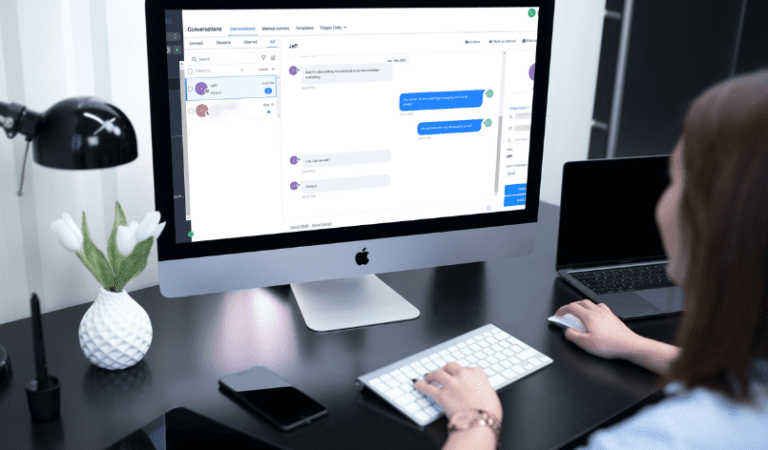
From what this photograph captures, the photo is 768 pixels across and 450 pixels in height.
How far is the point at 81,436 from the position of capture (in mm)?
825

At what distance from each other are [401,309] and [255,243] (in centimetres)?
30

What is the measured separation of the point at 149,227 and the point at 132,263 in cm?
7

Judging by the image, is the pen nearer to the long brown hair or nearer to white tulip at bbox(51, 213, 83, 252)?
white tulip at bbox(51, 213, 83, 252)

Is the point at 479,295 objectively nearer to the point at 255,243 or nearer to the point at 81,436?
the point at 255,243

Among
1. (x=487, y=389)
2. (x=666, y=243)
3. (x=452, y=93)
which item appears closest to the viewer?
(x=666, y=243)

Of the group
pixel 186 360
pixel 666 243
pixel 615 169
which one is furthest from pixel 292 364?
pixel 615 169

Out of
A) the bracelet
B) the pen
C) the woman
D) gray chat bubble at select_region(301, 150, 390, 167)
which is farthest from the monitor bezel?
the woman

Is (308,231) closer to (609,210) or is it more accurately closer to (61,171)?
(61,171)

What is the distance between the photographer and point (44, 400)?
84 centimetres

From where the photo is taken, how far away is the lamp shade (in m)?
0.78

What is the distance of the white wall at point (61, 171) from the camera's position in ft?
3.48

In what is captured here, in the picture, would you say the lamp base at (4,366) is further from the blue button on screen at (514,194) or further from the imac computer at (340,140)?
the blue button on screen at (514,194)

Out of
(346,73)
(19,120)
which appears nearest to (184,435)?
(19,120)

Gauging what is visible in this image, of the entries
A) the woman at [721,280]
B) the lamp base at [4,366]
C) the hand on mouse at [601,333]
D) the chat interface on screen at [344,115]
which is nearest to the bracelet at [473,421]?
the woman at [721,280]
